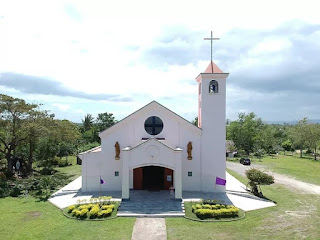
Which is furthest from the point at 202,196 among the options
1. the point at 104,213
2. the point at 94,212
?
the point at 94,212

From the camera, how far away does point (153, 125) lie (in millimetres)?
24359

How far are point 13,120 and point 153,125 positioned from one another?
659 inches

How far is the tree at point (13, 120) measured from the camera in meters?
29.7

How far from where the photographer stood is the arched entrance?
79.5 feet

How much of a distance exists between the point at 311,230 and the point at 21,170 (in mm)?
30108

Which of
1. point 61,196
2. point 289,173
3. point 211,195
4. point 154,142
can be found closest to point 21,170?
point 61,196

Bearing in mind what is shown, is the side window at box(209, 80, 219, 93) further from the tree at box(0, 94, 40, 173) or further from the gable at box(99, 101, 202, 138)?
the tree at box(0, 94, 40, 173)

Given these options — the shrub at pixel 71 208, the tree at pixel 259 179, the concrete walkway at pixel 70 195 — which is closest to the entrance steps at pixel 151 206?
the concrete walkway at pixel 70 195

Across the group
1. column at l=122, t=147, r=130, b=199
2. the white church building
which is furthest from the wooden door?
column at l=122, t=147, r=130, b=199

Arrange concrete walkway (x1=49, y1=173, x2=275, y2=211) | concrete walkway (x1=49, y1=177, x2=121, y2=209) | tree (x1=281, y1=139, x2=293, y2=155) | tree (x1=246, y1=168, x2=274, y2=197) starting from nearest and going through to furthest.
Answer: concrete walkway (x1=49, y1=173, x2=275, y2=211) → concrete walkway (x1=49, y1=177, x2=121, y2=209) → tree (x1=246, y1=168, x2=274, y2=197) → tree (x1=281, y1=139, x2=293, y2=155)

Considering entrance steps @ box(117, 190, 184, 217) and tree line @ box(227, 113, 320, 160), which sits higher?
tree line @ box(227, 113, 320, 160)

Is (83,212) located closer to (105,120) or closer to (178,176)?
(178,176)

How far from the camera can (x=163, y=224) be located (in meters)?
17.1

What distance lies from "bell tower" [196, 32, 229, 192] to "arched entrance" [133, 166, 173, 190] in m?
3.04
